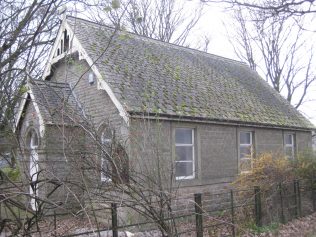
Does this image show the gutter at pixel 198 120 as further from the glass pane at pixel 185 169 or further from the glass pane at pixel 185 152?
the glass pane at pixel 185 169

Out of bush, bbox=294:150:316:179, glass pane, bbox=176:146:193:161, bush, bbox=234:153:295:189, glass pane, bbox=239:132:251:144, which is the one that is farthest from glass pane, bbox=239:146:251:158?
bush, bbox=234:153:295:189

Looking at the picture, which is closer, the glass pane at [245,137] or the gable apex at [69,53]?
the gable apex at [69,53]

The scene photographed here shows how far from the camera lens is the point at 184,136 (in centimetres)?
1302

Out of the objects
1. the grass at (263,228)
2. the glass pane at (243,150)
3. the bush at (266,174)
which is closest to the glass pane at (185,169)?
the bush at (266,174)

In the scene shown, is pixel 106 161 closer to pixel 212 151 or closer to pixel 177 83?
pixel 212 151

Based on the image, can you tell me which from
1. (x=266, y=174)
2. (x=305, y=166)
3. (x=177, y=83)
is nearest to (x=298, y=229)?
(x=266, y=174)

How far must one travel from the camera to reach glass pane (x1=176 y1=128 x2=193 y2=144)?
1280 cm

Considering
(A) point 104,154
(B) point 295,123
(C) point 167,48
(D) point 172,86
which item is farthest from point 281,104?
(A) point 104,154

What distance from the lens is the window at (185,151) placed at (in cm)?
1278

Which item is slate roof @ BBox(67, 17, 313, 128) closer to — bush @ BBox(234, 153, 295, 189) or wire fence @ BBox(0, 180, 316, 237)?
bush @ BBox(234, 153, 295, 189)

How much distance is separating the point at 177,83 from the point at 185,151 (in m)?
2.86

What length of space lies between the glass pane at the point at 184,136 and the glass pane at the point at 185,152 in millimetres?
200

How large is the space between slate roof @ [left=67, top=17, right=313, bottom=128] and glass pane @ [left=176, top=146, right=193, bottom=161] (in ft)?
3.66

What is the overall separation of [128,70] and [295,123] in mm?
9345
